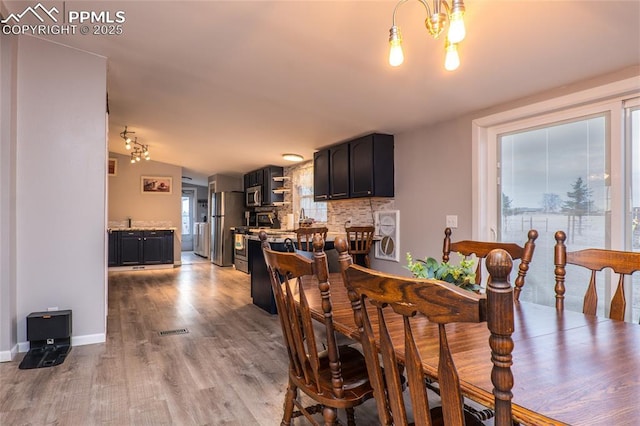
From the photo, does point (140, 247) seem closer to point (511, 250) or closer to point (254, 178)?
point (254, 178)

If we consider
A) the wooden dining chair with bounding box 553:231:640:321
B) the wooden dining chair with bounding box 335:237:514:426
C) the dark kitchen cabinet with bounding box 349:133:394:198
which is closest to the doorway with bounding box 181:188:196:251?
the dark kitchen cabinet with bounding box 349:133:394:198

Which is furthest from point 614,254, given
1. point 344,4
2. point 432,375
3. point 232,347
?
point 232,347

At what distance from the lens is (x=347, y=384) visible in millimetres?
1498

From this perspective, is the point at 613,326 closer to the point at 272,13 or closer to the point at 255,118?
the point at 272,13

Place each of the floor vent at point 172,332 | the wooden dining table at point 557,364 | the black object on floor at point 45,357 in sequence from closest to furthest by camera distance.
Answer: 1. the wooden dining table at point 557,364
2. the black object on floor at point 45,357
3. the floor vent at point 172,332

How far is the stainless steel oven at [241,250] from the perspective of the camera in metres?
7.38

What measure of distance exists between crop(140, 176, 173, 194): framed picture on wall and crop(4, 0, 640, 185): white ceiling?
3891 millimetres

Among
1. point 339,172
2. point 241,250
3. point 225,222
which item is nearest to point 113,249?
point 225,222

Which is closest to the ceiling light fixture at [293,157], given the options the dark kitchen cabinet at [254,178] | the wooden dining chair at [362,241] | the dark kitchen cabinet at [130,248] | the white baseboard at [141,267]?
the dark kitchen cabinet at [254,178]

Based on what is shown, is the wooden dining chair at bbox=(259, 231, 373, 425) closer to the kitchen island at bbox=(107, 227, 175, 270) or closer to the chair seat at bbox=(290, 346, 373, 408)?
the chair seat at bbox=(290, 346, 373, 408)

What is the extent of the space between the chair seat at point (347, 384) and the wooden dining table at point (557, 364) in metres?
0.27

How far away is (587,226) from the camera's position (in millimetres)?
2656

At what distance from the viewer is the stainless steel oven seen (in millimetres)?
7380

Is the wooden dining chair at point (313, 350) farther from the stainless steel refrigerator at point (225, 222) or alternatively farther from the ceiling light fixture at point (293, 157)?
the stainless steel refrigerator at point (225, 222)
